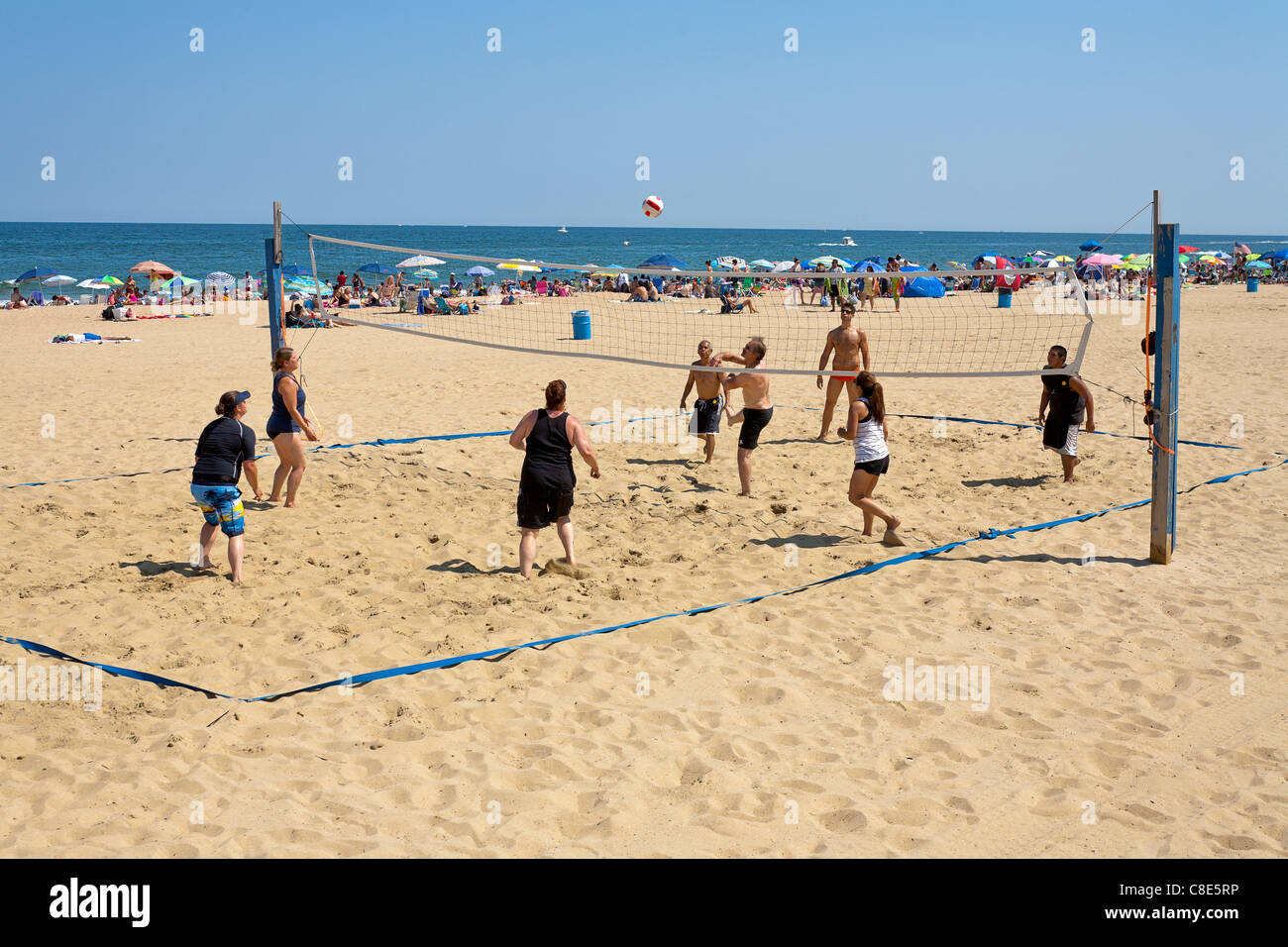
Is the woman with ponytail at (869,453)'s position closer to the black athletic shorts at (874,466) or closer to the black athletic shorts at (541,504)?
the black athletic shorts at (874,466)

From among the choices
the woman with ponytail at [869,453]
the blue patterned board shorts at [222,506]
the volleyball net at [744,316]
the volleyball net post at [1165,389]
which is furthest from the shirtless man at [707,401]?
the blue patterned board shorts at [222,506]

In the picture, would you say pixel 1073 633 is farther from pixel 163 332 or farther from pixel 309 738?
pixel 163 332

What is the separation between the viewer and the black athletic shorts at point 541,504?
6.18 m

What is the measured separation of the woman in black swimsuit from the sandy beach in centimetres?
41

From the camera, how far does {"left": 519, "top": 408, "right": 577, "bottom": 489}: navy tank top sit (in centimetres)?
616

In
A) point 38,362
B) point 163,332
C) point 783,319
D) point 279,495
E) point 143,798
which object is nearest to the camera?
point 143,798

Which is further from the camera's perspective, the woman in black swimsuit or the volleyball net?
the volleyball net

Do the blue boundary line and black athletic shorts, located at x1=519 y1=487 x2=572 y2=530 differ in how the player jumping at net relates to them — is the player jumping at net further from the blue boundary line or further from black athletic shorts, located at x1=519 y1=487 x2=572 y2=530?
black athletic shorts, located at x1=519 y1=487 x2=572 y2=530

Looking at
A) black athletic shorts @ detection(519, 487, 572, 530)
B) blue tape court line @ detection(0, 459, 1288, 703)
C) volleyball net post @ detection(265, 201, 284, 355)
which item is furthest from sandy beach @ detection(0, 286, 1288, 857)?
volleyball net post @ detection(265, 201, 284, 355)

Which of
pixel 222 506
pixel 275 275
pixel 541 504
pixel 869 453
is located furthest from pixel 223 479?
pixel 869 453

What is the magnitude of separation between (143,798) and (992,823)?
126 inches

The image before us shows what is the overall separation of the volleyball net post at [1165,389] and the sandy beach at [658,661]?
0.27 metres

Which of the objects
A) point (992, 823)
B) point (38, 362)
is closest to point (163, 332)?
point (38, 362)

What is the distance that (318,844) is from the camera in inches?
138
